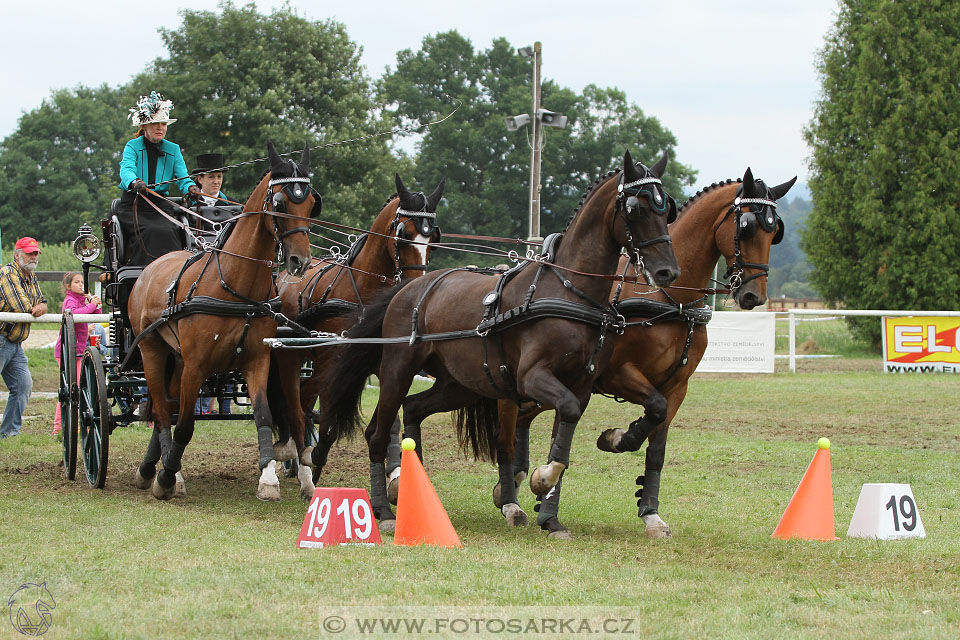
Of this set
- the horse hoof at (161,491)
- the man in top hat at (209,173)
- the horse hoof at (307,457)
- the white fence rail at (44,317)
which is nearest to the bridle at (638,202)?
the horse hoof at (307,457)

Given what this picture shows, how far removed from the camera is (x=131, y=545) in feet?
19.0

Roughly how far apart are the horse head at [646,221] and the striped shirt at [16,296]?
285 inches

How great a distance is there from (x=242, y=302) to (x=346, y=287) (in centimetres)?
131

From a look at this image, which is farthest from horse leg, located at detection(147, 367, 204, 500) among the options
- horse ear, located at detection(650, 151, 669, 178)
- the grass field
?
horse ear, located at detection(650, 151, 669, 178)

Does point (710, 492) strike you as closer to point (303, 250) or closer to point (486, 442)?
point (486, 442)

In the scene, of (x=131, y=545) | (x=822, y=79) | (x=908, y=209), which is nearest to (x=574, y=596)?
(x=131, y=545)

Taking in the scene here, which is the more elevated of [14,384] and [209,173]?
[209,173]

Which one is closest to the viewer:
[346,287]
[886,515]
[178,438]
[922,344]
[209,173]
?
[886,515]

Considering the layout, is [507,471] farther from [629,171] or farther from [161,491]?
[161,491]

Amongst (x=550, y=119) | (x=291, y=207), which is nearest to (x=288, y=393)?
(x=291, y=207)

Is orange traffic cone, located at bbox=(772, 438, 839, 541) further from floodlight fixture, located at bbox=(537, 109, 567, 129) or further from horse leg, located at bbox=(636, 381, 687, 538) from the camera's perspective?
floodlight fixture, located at bbox=(537, 109, 567, 129)

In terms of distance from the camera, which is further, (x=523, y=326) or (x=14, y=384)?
(x=14, y=384)

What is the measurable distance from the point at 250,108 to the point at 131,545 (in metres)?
26.3

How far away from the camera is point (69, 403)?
8961 millimetres
